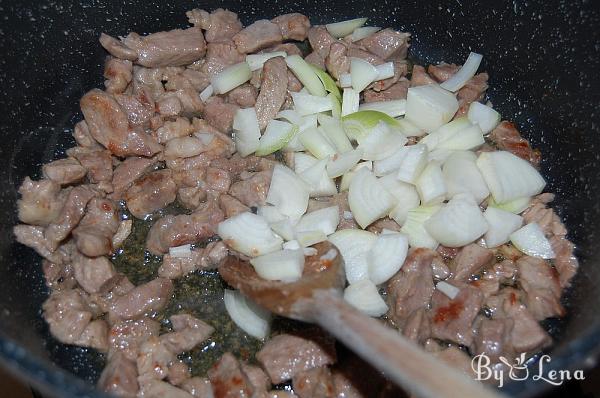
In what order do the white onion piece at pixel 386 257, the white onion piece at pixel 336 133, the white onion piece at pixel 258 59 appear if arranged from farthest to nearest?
the white onion piece at pixel 258 59 < the white onion piece at pixel 336 133 < the white onion piece at pixel 386 257

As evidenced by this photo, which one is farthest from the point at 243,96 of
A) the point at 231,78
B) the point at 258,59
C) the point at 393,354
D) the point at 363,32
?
the point at 393,354

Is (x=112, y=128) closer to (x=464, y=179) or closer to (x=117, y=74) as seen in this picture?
(x=117, y=74)

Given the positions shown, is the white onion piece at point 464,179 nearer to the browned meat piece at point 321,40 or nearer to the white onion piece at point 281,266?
the white onion piece at point 281,266

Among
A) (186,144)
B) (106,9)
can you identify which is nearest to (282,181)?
(186,144)

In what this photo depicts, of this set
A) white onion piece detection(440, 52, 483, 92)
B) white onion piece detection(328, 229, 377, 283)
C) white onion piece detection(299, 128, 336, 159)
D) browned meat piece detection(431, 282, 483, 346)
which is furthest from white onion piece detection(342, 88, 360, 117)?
browned meat piece detection(431, 282, 483, 346)

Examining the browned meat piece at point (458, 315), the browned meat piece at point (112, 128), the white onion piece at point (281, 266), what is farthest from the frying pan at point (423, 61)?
the white onion piece at point (281, 266)

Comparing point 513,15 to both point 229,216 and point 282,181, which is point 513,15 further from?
point 229,216
